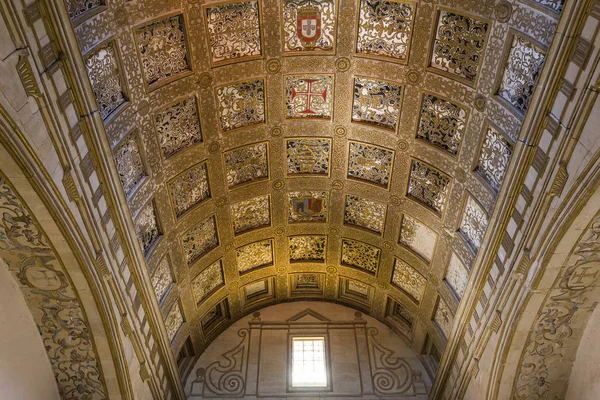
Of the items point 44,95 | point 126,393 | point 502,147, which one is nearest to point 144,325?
point 126,393

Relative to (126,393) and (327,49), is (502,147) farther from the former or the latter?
(126,393)

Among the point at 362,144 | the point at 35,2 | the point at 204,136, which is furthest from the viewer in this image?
the point at 362,144

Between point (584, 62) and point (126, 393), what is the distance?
8516 mm

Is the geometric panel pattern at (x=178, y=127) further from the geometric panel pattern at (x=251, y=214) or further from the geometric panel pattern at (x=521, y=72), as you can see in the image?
the geometric panel pattern at (x=521, y=72)

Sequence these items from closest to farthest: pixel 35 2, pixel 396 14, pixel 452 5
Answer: pixel 35 2 < pixel 452 5 < pixel 396 14

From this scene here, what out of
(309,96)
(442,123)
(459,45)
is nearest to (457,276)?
(442,123)

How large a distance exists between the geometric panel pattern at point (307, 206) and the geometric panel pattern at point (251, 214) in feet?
1.77

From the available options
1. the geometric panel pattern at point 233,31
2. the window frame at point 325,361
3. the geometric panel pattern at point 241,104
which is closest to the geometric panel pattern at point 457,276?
the window frame at point 325,361

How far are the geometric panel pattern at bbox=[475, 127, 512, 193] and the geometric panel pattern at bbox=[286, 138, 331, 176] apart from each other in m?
3.26

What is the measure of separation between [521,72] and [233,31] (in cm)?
450

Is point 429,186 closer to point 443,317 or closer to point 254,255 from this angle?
point 443,317

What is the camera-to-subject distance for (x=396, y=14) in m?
8.89

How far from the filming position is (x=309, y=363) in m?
14.3

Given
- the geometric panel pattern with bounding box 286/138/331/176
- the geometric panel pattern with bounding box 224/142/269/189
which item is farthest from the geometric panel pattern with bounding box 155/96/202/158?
the geometric panel pattern with bounding box 286/138/331/176
